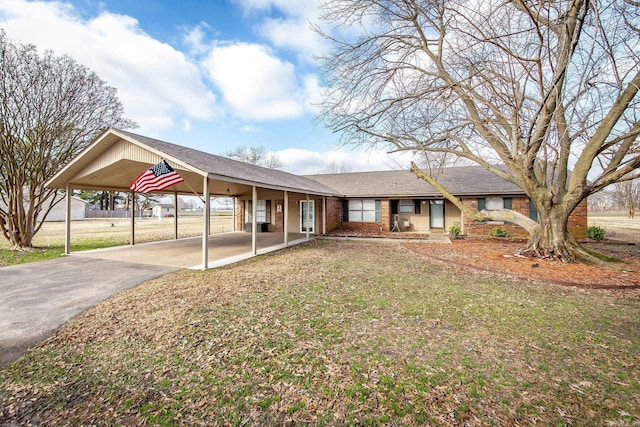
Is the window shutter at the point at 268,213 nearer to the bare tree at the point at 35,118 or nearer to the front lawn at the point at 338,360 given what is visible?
the bare tree at the point at 35,118

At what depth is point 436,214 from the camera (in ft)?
53.3

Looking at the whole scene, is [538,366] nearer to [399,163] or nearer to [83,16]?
[399,163]

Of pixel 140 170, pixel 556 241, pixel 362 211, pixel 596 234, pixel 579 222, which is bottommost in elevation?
pixel 596 234

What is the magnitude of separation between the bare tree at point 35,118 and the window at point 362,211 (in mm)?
13211

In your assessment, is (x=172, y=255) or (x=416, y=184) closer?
(x=172, y=255)

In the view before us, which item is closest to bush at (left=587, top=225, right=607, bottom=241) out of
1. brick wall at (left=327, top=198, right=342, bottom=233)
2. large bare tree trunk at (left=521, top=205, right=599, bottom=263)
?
large bare tree trunk at (left=521, top=205, right=599, bottom=263)

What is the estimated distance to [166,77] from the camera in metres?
11.1

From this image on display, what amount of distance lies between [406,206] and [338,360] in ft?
48.7

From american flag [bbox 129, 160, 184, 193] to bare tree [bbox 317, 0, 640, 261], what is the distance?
15.6 feet

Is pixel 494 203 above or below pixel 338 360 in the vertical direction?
above

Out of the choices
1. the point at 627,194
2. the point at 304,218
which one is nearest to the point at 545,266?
the point at 304,218

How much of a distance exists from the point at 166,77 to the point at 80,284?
355 inches

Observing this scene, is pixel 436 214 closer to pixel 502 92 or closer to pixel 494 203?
pixel 494 203

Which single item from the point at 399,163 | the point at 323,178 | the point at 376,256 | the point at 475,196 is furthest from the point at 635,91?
the point at 323,178
